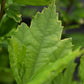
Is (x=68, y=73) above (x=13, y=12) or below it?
below

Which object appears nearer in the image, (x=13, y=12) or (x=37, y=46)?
(x=37, y=46)

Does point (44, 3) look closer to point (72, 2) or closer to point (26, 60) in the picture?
point (26, 60)

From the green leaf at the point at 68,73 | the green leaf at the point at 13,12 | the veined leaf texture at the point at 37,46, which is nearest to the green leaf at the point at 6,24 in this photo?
the green leaf at the point at 13,12

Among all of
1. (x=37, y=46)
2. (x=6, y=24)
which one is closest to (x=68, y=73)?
(x=37, y=46)

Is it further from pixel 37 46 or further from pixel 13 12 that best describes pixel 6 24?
pixel 37 46

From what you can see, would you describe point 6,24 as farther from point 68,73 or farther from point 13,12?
point 68,73

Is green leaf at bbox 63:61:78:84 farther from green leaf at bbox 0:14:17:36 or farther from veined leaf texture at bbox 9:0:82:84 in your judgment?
green leaf at bbox 0:14:17:36

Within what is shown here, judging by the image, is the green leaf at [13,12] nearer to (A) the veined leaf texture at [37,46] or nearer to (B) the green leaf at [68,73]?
(A) the veined leaf texture at [37,46]

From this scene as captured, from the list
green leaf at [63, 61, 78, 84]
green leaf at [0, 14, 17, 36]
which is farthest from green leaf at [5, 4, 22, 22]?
green leaf at [63, 61, 78, 84]
